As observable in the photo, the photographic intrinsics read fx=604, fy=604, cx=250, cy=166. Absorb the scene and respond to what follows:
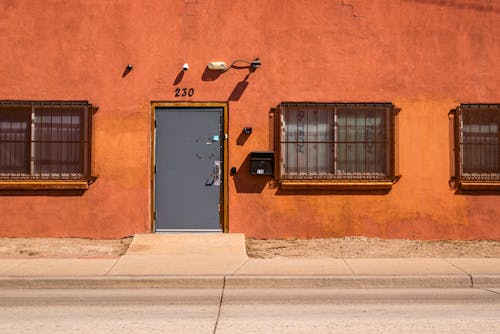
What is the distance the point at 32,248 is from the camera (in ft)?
32.9

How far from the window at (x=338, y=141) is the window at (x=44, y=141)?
3.63 meters

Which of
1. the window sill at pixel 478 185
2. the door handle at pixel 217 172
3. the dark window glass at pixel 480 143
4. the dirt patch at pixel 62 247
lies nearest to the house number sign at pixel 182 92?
the door handle at pixel 217 172

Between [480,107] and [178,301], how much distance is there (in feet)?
23.5

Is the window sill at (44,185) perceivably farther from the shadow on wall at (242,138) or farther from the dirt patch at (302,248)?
the shadow on wall at (242,138)

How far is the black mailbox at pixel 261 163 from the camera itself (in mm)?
10773

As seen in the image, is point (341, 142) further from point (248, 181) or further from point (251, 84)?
point (251, 84)

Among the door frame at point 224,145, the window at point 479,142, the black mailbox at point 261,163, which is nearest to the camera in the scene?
the black mailbox at point 261,163

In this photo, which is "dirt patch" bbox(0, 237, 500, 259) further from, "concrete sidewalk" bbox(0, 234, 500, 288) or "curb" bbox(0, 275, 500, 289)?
"curb" bbox(0, 275, 500, 289)

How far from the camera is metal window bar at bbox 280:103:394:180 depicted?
1103cm

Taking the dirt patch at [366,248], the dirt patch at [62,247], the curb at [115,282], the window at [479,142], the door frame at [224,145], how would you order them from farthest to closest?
the window at [479,142] → the door frame at [224,145] → the dirt patch at [366,248] → the dirt patch at [62,247] → the curb at [115,282]

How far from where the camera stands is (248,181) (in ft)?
35.8

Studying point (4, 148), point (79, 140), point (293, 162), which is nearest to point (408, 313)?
point (293, 162)

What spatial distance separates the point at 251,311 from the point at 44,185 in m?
5.70

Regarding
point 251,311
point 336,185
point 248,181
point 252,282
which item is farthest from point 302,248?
point 251,311
